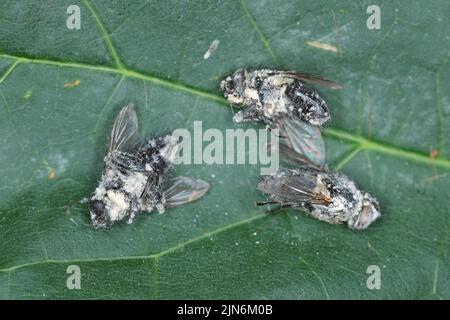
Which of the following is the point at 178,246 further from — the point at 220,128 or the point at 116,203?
the point at 220,128

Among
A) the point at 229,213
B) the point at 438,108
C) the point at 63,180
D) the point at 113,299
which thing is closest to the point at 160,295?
the point at 113,299

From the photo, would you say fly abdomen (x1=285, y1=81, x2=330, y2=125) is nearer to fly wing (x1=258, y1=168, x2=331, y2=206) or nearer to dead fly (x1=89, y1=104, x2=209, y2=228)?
fly wing (x1=258, y1=168, x2=331, y2=206)

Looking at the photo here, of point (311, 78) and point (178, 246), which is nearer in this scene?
point (311, 78)

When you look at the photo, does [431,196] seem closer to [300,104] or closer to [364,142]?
[364,142]

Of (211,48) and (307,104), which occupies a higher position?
(211,48)

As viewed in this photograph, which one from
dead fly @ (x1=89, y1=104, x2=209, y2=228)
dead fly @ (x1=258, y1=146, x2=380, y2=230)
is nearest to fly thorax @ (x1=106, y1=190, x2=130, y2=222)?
dead fly @ (x1=89, y1=104, x2=209, y2=228)

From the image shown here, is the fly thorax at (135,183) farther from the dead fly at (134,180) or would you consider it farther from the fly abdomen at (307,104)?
the fly abdomen at (307,104)

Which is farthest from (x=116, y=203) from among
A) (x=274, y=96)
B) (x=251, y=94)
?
(x=274, y=96)
